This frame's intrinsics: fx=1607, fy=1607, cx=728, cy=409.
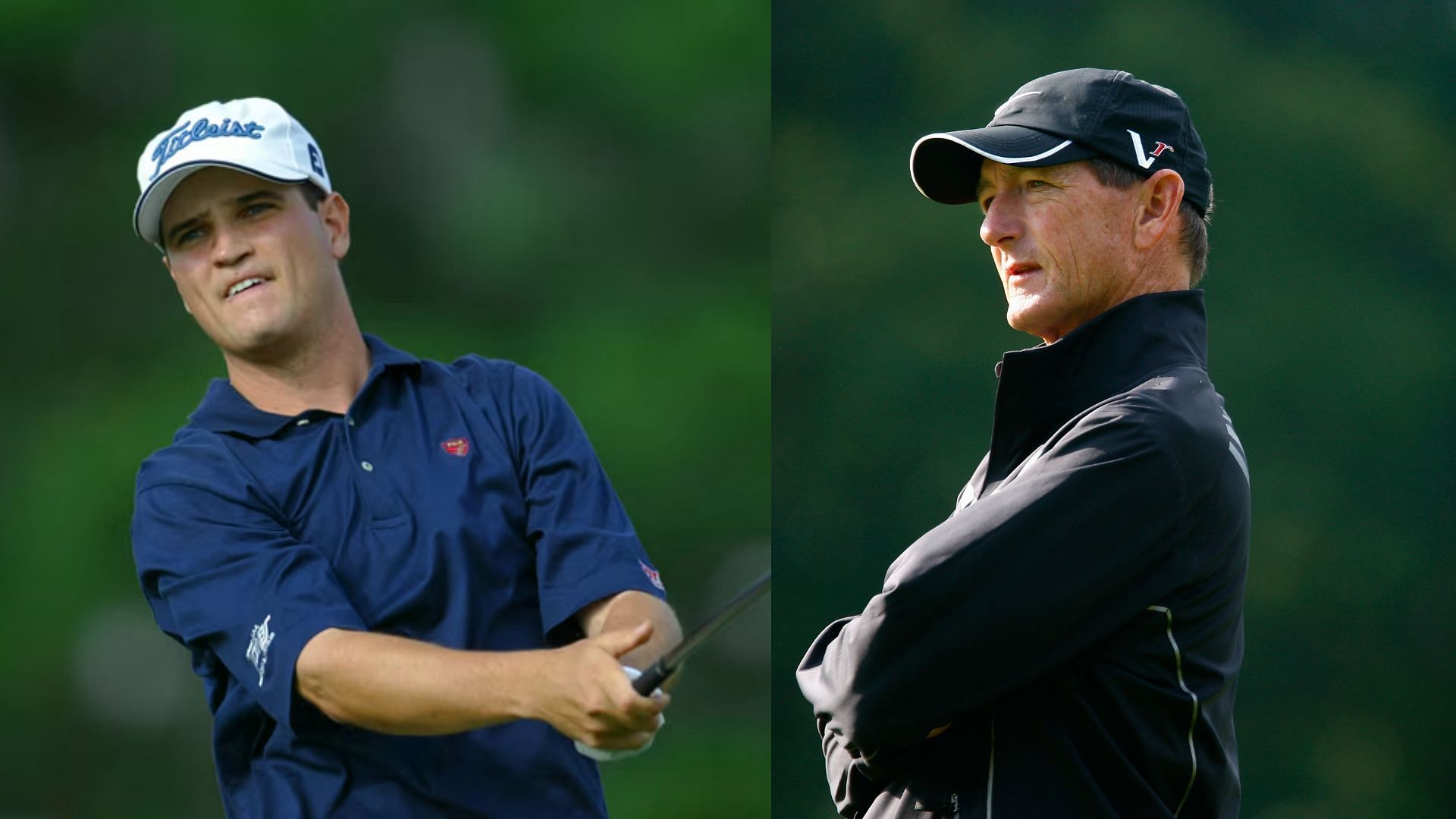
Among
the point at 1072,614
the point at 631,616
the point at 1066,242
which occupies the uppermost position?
the point at 1066,242

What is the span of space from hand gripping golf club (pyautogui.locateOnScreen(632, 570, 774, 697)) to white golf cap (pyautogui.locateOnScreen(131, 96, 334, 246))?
2.69ft

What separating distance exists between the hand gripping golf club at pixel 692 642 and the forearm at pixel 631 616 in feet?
0.59

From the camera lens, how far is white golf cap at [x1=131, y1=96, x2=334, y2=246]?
6.36ft

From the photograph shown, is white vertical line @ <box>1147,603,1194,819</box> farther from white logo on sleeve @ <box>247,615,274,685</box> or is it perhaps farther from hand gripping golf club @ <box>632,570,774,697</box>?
white logo on sleeve @ <box>247,615,274,685</box>

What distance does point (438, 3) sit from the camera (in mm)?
3635

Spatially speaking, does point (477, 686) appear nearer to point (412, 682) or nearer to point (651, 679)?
point (412, 682)

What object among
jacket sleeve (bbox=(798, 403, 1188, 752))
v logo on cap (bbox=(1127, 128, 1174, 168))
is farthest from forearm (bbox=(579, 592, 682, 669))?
v logo on cap (bbox=(1127, 128, 1174, 168))

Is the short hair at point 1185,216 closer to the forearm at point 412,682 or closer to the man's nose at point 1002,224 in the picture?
the man's nose at point 1002,224

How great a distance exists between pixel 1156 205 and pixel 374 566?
948 millimetres

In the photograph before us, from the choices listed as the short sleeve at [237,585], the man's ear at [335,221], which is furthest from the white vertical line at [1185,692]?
the man's ear at [335,221]

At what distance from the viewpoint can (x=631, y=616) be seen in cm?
180

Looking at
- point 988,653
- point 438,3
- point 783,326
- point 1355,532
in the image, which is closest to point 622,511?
point 988,653

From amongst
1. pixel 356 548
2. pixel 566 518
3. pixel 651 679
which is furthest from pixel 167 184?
pixel 651 679

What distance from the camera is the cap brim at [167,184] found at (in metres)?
1.93
